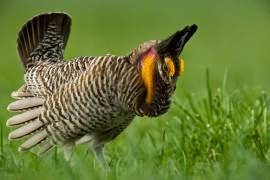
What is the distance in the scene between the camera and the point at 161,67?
19.1ft

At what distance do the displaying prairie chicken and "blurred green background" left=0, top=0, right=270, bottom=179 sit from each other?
2.23 m

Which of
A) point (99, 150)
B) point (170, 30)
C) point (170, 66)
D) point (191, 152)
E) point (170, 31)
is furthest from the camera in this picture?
point (170, 30)

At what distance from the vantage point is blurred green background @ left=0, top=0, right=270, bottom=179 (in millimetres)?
11508

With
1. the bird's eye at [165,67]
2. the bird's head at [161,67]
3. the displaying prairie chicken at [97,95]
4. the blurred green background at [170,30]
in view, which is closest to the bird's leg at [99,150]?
the displaying prairie chicken at [97,95]

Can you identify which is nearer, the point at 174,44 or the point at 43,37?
the point at 174,44

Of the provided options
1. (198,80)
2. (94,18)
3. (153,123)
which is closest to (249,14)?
(94,18)

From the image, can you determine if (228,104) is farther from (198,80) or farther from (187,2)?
(187,2)

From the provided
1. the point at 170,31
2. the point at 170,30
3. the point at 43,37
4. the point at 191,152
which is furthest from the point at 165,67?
the point at 170,30

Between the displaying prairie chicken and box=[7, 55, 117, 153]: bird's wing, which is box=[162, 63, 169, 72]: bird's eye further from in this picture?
box=[7, 55, 117, 153]: bird's wing

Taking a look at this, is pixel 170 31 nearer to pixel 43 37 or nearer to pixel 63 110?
pixel 43 37

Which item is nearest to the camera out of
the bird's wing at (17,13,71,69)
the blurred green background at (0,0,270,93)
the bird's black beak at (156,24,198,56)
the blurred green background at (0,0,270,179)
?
the bird's black beak at (156,24,198,56)

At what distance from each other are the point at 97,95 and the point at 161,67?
401mm

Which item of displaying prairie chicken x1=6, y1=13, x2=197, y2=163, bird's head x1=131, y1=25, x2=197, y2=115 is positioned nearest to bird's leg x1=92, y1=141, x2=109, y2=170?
displaying prairie chicken x1=6, y1=13, x2=197, y2=163

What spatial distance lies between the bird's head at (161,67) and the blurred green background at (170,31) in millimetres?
2884
